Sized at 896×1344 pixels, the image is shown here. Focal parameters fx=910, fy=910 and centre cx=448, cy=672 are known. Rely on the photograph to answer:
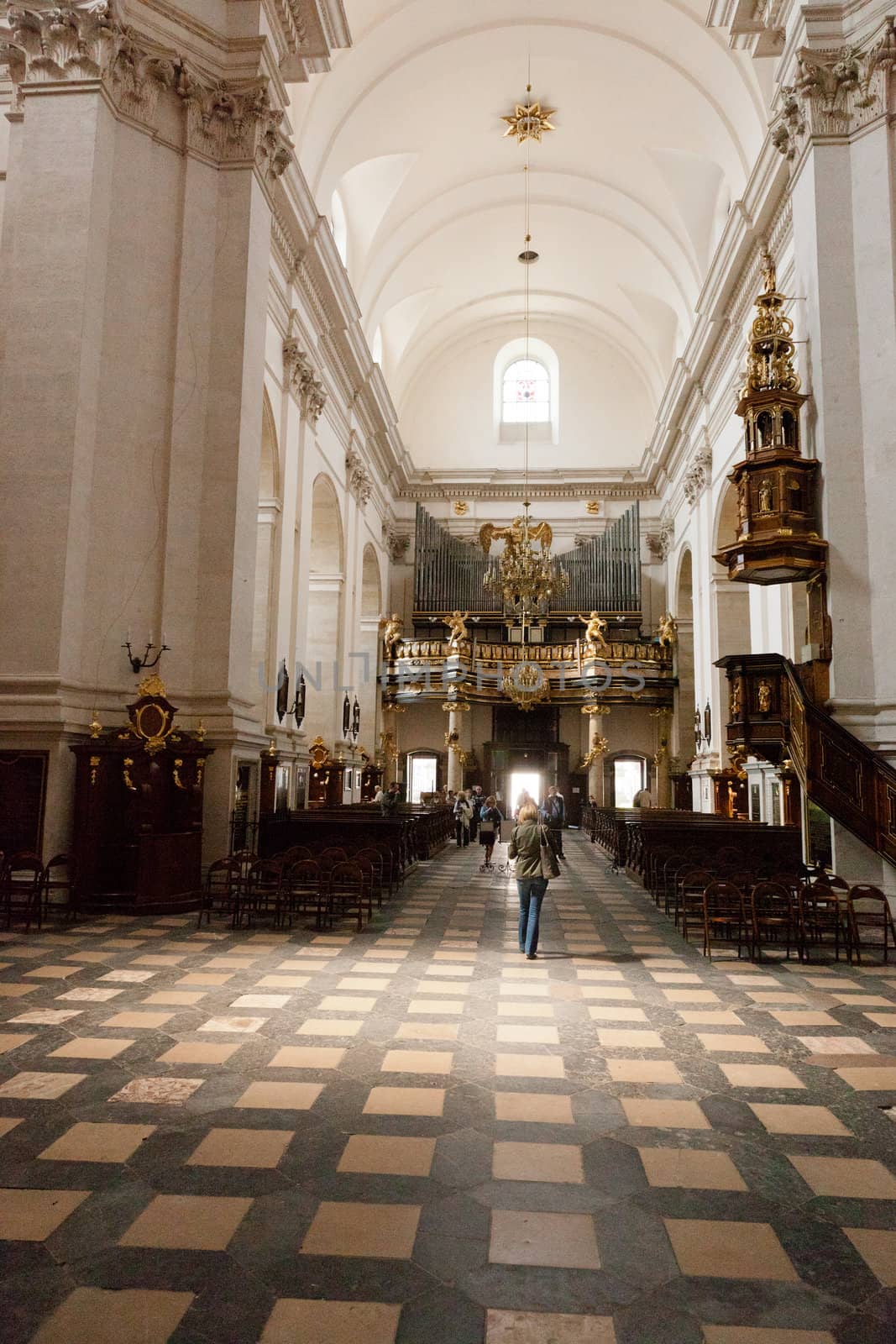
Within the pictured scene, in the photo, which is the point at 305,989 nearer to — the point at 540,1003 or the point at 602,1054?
the point at 540,1003

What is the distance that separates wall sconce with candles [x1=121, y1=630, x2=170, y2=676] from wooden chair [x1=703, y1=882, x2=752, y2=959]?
6509 mm

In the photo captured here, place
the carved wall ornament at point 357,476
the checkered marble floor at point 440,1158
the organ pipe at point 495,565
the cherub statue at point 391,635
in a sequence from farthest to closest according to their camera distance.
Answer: the organ pipe at point 495,565 < the cherub statue at point 391,635 < the carved wall ornament at point 357,476 < the checkered marble floor at point 440,1158

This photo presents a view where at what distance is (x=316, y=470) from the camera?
18.2 metres

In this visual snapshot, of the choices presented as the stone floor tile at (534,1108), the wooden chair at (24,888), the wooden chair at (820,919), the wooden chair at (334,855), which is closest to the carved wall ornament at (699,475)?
the wooden chair at (820,919)

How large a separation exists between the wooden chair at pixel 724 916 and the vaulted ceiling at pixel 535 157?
12.9 metres

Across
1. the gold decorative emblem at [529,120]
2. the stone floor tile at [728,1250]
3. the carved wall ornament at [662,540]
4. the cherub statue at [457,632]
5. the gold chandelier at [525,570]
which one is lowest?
the stone floor tile at [728,1250]

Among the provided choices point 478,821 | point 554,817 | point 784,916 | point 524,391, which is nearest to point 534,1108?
point 784,916

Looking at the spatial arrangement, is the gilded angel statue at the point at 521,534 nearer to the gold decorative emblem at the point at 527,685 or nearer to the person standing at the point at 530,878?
the gold decorative emblem at the point at 527,685

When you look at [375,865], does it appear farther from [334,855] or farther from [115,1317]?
[115,1317]

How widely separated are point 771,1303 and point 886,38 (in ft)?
41.6

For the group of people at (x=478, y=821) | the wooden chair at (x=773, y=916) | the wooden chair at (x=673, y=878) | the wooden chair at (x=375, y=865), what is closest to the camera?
the wooden chair at (x=773, y=916)

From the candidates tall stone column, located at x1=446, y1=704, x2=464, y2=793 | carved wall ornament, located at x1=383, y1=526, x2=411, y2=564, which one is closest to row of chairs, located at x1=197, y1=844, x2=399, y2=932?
tall stone column, located at x1=446, y1=704, x2=464, y2=793

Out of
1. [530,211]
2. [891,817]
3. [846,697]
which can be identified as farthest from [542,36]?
[891,817]

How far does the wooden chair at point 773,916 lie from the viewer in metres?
7.53
